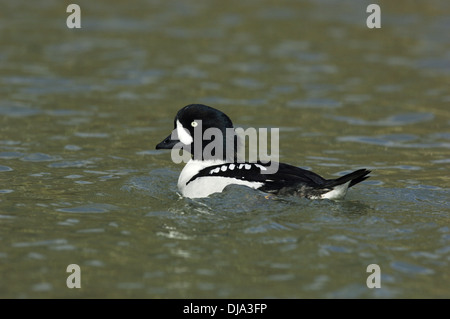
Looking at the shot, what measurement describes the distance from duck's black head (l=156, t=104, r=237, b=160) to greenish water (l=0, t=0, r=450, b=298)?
629mm

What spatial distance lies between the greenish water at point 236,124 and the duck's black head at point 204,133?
63 cm

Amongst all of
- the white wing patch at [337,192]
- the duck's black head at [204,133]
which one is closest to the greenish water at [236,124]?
the white wing patch at [337,192]

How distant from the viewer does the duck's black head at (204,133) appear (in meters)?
9.27

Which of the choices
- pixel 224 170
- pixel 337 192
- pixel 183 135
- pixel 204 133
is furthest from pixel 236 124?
pixel 337 192

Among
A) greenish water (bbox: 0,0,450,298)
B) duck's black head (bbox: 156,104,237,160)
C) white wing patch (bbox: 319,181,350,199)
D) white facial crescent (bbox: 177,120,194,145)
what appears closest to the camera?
greenish water (bbox: 0,0,450,298)

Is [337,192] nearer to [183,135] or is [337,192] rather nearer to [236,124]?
[183,135]

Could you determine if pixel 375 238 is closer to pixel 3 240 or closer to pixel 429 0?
pixel 3 240

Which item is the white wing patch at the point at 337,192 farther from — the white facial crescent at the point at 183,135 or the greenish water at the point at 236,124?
the white facial crescent at the point at 183,135

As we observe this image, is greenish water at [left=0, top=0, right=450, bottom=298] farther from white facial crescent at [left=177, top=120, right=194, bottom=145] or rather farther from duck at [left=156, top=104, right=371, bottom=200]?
white facial crescent at [left=177, top=120, right=194, bottom=145]

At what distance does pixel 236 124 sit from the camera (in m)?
13.2

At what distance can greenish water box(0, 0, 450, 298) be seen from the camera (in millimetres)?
6930

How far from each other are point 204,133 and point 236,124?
3863 millimetres

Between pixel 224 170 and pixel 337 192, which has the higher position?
pixel 224 170

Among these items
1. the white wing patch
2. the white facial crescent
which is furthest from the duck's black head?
the white wing patch
